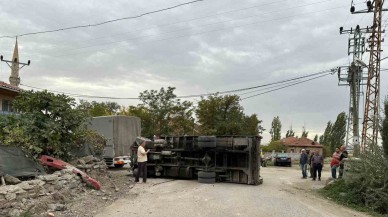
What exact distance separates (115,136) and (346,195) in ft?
45.7

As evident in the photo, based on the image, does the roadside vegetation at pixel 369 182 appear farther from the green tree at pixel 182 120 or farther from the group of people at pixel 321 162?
the green tree at pixel 182 120

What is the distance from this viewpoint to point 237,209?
1135cm

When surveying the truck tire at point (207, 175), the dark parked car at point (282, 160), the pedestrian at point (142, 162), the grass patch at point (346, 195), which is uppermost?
the pedestrian at point (142, 162)

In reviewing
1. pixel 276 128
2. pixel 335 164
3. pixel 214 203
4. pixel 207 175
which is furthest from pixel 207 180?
pixel 276 128

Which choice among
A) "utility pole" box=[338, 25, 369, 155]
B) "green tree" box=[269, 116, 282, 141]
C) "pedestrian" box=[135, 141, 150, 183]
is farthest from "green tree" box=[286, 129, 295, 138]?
"pedestrian" box=[135, 141, 150, 183]

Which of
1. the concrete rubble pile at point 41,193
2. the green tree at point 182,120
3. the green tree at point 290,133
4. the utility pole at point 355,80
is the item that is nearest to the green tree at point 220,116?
the green tree at point 182,120

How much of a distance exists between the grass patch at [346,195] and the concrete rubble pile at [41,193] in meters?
9.00

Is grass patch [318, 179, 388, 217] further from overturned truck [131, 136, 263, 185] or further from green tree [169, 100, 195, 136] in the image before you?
green tree [169, 100, 195, 136]

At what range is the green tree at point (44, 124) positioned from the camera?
43.8 feet

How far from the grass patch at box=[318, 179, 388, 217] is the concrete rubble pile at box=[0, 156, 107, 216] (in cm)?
900

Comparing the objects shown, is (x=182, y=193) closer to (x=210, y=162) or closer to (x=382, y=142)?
(x=210, y=162)

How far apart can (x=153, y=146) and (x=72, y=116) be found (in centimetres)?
530

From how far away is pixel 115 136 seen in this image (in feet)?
80.3

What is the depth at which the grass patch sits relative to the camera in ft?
45.9
